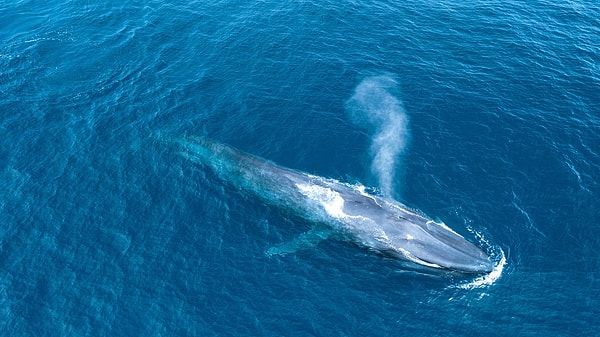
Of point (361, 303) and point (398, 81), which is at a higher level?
point (398, 81)

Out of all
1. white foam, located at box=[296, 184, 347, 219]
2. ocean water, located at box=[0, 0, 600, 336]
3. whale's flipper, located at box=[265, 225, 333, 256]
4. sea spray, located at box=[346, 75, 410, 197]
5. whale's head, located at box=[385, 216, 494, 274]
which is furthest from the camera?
sea spray, located at box=[346, 75, 410, 197]

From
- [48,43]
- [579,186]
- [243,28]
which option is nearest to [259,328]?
[579,186]

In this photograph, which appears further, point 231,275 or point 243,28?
point 243,28

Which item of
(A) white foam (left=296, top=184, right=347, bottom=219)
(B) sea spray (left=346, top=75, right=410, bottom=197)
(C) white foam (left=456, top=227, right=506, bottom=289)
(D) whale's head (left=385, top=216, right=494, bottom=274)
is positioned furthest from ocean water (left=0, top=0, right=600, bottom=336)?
(A) white foam (left=296, top=184, right=347, bottom=219)

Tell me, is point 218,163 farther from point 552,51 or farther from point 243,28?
point 552,51

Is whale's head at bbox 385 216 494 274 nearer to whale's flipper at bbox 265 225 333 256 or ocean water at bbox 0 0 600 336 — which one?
ocean water at bbox 0 0 600 336

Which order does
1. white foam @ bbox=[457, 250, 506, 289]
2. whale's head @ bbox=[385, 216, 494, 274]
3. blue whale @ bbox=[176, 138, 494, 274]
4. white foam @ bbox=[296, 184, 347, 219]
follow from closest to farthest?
white foam @ bbox=[457, 250, 506, 289]
whale's head @ bbox=[385, 216, 494, 274]
blue whale @ bbox=[176, 138, 494, 274]
white foam @ bbox=[296, 184, 347, 219]

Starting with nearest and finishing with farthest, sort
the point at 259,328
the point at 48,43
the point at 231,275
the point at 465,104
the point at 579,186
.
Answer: the point at 259,328 → the point at 231,275 → the point at 579,186 → the point at 465,104 → the point at 48,43
